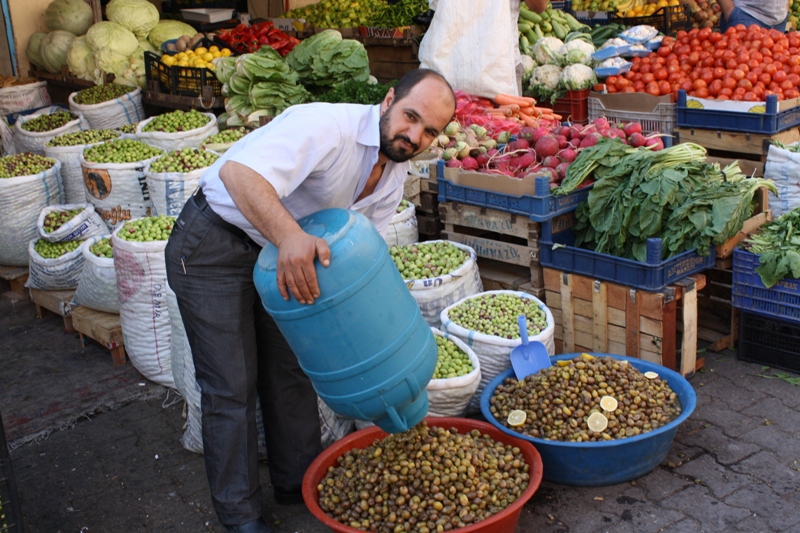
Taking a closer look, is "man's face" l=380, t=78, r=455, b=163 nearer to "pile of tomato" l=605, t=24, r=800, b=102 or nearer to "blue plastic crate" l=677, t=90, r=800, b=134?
"blue plastic crate" l=677, t=90, r=800, b=134

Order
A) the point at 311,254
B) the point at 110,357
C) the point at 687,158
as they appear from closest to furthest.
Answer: the point at 311,254 → the point at 687,158 → the point at 110,357

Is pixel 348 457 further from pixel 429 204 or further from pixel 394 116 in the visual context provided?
A: pixel 429 204

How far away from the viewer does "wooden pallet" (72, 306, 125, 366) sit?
4602 millimetres

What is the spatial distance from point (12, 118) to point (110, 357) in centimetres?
398

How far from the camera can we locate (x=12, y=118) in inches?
302

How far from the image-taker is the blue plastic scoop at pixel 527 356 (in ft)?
11.7

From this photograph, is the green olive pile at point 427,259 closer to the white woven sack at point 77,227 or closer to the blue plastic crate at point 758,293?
the blue plastic crate at point 758,293

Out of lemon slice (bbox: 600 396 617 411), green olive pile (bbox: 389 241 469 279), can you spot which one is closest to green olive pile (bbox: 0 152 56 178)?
green olive pile (bbox: 389 241 469 279)

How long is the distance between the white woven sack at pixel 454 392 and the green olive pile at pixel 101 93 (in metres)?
4.96

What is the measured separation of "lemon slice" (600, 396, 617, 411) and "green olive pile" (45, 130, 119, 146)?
4551 millimetres

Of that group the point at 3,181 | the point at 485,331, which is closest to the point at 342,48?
the point at 3,181

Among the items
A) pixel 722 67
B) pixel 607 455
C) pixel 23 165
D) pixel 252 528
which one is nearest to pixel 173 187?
pixel 23 165

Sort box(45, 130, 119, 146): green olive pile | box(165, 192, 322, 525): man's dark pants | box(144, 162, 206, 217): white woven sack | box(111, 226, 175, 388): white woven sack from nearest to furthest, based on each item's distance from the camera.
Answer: box(165, 192, 322, 525): man's dark pants
box(111, 226, 175, 388): white woven sack
box(144, 162, 206, 217): white woven sack
box(45, 130, 119, 146): green olive pile

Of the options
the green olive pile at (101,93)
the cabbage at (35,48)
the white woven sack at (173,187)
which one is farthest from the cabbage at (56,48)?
the white woven sack at (173,187)
